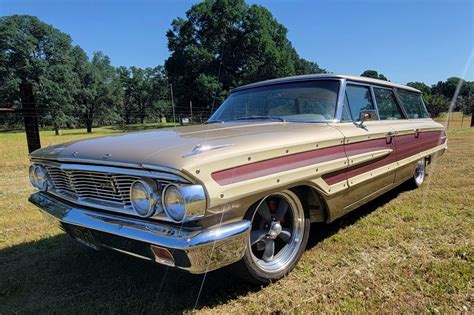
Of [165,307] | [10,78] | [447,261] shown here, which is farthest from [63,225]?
[10,78]

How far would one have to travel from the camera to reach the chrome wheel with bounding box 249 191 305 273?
2.62 metres

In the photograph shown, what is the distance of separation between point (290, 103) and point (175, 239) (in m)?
2.06

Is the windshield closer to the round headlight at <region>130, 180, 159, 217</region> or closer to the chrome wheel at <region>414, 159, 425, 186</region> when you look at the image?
the round headlight at <region>130, 180, 159, 217</region>

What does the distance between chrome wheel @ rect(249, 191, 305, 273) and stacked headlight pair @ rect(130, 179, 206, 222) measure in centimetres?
74

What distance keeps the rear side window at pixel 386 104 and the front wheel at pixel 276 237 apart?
2047 mm

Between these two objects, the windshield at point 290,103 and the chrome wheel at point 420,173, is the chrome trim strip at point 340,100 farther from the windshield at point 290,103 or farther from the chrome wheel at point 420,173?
the chrome wheel at point 420,173

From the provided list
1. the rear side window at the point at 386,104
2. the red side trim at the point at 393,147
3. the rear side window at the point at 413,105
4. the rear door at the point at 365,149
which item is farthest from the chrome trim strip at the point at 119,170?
the rear side window at the point at 413,105

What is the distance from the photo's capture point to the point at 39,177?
3.04 meters

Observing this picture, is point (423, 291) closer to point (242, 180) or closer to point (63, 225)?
point (242, 180)

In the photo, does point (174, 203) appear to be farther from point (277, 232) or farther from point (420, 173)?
point (420, 173)

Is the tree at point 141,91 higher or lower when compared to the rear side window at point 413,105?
higher

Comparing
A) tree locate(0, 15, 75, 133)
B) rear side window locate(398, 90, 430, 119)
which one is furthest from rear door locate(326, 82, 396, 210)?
tree locate(0, 15, 75, 133)

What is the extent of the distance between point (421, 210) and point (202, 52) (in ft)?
118

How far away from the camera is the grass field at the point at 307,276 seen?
2391 millimetres
